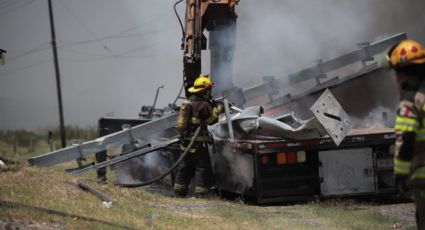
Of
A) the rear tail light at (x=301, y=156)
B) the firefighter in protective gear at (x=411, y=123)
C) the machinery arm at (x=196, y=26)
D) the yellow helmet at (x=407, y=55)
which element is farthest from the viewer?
the machinery arm at (x=196, y=26)

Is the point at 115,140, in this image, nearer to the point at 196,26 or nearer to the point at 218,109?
the point at 218,109

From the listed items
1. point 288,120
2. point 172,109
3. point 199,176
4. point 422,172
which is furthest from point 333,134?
point 172,109

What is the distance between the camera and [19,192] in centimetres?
636

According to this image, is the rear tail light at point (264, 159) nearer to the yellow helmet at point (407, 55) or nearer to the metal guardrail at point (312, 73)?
the metal guardrail at point (312, 73)

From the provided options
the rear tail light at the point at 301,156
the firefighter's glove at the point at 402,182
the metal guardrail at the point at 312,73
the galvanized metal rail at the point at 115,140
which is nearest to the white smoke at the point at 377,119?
the metal guardrail at the point at 312,73

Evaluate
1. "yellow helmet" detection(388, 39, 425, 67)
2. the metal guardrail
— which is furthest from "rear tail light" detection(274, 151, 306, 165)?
"yellow helmet" detection(388, 39, 425, 67)

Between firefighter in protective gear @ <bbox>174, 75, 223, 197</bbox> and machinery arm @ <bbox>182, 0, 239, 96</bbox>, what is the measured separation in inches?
44.0

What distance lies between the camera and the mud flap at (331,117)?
7.52 meters

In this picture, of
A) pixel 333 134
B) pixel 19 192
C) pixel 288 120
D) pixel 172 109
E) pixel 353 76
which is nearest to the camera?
pixel 19 192

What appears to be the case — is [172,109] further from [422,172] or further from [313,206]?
[422,172]

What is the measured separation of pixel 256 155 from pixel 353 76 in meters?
2.60

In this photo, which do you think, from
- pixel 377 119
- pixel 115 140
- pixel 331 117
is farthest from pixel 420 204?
pixel 115 140

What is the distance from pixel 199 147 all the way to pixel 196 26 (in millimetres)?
2272

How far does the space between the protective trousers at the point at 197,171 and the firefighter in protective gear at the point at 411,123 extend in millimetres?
4136
